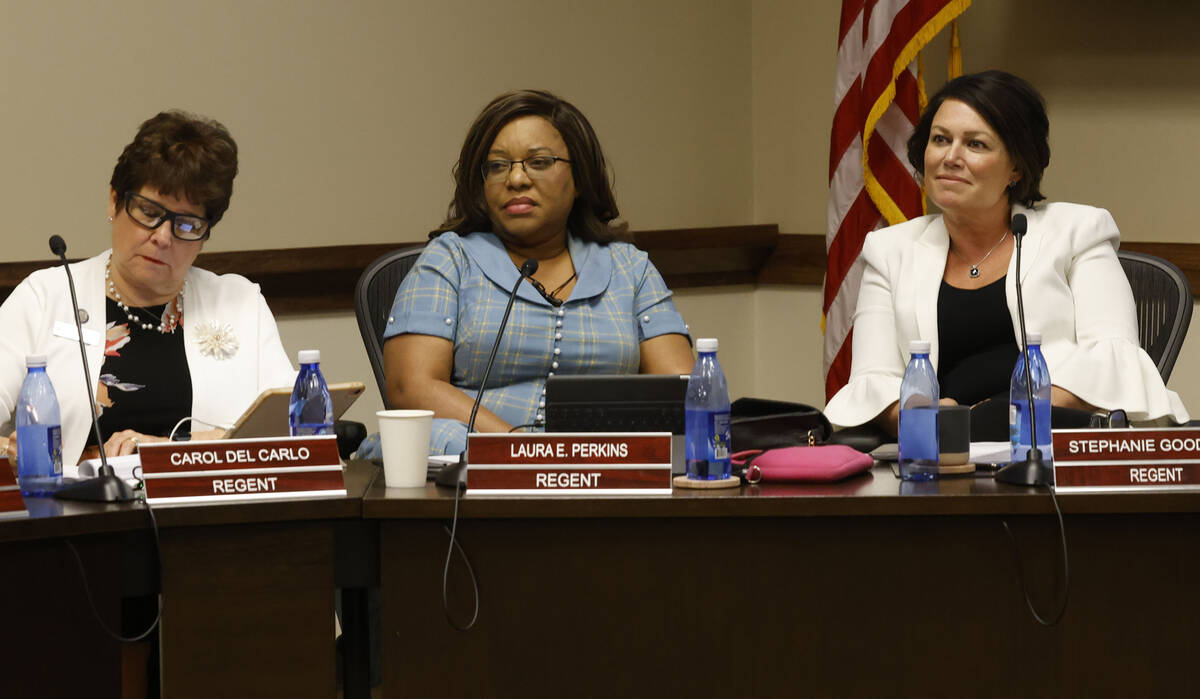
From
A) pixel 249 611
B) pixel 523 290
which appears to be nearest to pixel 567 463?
pixel 249 611

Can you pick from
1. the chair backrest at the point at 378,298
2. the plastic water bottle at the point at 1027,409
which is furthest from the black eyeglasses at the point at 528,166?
the plastic water bottle at the point at 1027,409

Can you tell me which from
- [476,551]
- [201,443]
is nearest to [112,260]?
[201,443]

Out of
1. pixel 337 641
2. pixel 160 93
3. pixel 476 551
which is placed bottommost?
pixel 337 641

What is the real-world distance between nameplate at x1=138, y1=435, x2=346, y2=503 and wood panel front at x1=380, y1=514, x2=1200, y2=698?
0.14 meters

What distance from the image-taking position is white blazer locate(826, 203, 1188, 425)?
260cm

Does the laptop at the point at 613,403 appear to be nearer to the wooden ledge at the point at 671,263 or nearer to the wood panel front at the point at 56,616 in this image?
the wood panel front at the point at 56,616

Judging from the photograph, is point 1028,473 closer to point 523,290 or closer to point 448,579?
point 448,579

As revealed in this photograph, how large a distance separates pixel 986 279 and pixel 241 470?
61.4 inches

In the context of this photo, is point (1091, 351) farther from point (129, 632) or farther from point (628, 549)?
point (129, 632)

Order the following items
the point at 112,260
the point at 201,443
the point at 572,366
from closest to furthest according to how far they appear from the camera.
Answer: the point at 201,443 → the point at 112,260 → the point at 572,366

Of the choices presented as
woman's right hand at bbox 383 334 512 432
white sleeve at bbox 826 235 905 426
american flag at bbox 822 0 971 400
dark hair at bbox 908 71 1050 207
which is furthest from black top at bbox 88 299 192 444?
american flag at bbox 822 0 971 400

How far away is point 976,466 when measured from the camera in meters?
2.10

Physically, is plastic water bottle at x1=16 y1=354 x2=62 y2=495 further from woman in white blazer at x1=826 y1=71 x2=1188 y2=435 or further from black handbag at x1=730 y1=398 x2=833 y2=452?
woman in white blazer at x1=826 y1=71 x2=1188 y2=435

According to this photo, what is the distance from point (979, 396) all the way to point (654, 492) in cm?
103
